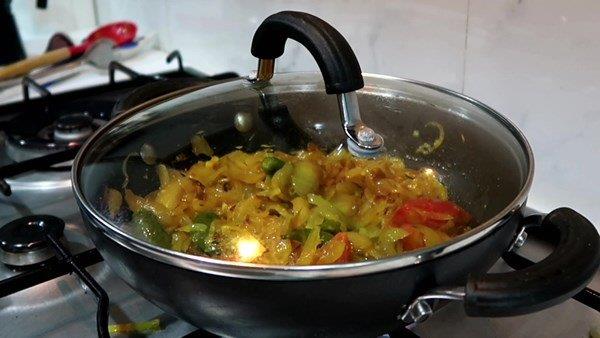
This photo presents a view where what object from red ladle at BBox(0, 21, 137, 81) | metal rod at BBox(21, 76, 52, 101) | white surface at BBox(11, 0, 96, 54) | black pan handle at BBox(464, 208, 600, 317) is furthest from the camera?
white surface at BBox(11, 0, 96, 54)

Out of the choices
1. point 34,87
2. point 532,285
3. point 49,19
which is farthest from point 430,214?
point 49,19

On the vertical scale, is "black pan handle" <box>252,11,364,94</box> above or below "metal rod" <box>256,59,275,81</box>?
above

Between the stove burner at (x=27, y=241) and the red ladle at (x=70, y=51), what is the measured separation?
0.53m

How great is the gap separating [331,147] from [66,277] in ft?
0.96

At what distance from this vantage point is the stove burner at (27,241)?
2.00 feet

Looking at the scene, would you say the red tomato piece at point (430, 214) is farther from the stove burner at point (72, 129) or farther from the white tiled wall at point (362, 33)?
the stove burner at point (72, 129)

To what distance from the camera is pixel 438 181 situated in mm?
587

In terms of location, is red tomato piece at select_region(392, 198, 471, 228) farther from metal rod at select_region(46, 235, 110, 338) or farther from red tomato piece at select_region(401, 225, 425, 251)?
metal rod at select_region(46, 235, 110, 338)

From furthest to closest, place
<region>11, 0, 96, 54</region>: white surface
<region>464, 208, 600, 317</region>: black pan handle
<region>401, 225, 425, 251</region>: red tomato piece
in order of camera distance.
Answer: <region>11, 0, 96, 54</region>: white surface → <region>401, 225, 425, 251</region>: red tomato piece → <region>464, 208, 600, 317</region>: black pan handle

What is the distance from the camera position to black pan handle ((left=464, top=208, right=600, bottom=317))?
0.35 m

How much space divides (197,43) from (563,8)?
718mm

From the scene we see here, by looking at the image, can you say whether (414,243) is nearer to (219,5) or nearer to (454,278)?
(454,278)

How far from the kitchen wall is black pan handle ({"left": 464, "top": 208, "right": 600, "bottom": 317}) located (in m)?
0.26

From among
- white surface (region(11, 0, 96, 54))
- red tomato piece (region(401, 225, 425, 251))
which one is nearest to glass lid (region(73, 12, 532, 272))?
red tomato piece (region(401, 225, 425, 251))
